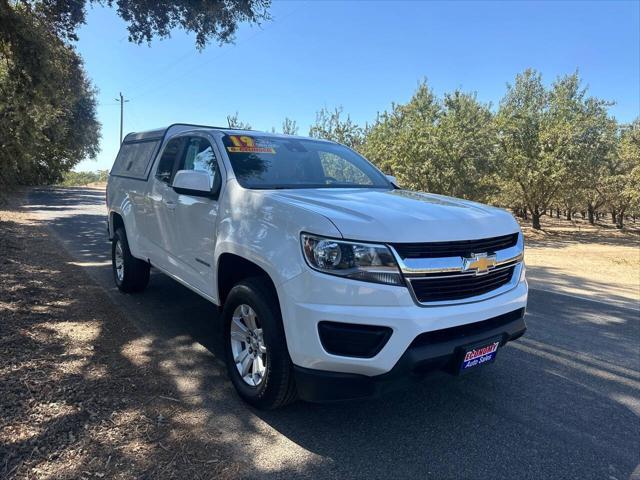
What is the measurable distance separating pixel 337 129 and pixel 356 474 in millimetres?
27422

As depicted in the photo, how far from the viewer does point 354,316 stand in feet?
8.27

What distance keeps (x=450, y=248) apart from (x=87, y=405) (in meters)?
2.63

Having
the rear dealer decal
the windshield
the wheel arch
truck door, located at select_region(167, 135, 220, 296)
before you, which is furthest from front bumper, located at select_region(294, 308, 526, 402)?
the rear dealer decal

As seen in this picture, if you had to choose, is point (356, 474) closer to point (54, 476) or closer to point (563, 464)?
point (563, 464)

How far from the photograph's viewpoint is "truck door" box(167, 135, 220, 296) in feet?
12.2

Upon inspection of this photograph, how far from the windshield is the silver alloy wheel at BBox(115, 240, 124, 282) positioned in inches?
113

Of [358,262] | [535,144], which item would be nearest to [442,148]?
[535,144]

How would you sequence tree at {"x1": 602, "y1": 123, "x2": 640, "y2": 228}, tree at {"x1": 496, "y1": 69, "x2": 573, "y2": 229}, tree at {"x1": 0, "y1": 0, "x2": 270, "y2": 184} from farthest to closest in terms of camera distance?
tree at {"x1": 602, "y1": 123, "x2": 640, "y2": 228}
tree at {"x1": 496, "y1": 69, "x2": 573, "y2": 229}
tree at {"x1": 0, "y1": 0, "x2": 270, "y2": 184}

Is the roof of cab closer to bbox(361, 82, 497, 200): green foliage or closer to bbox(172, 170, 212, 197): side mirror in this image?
bbox(172, 170, 212, 197): side mirror

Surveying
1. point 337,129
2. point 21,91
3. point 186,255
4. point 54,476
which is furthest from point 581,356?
point 337,129

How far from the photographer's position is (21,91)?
12836 millimetres

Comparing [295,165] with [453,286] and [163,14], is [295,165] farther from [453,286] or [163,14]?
[163,14]

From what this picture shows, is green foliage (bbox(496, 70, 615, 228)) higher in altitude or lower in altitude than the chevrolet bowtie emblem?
higher

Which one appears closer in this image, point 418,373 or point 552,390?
point 418,373
